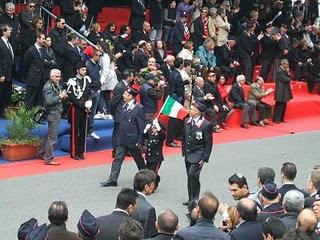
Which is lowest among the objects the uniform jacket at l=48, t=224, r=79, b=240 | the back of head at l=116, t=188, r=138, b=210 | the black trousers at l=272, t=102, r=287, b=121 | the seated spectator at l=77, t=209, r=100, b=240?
the black trousers at l=272, t=102, r=287, b=121

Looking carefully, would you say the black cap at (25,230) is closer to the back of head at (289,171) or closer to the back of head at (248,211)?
the back of head at (248,211)

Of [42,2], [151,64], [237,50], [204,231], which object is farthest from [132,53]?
→ [204,231]

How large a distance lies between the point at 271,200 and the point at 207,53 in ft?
38.9

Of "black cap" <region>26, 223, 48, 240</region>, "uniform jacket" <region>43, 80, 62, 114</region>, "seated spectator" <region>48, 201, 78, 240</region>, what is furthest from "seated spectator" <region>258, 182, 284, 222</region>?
"uniform jacket" <region>43, 80, 62, 114</region>

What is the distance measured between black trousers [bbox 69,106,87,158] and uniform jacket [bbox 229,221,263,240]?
741 centimetres

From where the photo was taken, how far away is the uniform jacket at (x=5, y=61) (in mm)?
15391

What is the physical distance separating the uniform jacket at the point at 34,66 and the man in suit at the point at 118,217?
26.9ft

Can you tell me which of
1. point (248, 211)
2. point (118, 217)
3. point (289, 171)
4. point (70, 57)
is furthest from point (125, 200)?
point (70, 57)

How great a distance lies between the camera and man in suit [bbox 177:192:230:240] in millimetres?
7414

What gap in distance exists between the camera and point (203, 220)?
763 centimetres

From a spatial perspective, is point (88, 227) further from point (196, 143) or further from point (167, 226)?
point (196, 143)

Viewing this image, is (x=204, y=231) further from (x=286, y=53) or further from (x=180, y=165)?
(x=286, y=53)

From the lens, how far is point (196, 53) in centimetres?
2033

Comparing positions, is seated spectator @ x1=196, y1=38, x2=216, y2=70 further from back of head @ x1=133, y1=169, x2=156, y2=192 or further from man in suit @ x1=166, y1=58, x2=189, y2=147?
back of head @ x1=133, y1=169, x2=156, y2=192
